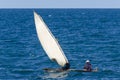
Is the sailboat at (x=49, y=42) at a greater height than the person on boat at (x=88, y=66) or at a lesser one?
greater

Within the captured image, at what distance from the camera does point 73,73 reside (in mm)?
63219

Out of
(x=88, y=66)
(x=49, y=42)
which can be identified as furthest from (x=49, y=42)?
(x=88, y=66)

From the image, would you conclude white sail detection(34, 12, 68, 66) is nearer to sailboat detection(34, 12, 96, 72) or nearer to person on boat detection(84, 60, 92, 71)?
sailboat detection(34, 12, 96, 72)

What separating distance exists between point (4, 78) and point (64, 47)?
31.2m

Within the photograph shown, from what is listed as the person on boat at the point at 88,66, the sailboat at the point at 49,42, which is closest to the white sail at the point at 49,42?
the sailboat at the point at 49,42

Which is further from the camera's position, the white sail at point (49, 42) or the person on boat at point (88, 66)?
the white sail at point (49, 42)

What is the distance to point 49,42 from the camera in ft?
213

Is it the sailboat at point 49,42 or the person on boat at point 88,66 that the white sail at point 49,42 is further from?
the person on boat at point 88,66

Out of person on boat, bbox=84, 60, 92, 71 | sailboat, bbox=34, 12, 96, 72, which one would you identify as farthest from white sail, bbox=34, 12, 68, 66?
person on boat, bbox=84, 60, 92, 71

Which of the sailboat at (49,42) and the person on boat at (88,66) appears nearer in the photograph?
the person on boat at (88,66)

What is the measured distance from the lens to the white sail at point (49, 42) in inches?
2525

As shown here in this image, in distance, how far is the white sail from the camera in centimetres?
6412

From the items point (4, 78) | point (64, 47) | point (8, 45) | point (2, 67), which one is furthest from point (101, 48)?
point (4, 78)

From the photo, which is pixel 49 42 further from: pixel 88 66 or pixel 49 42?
pixel 88 66
